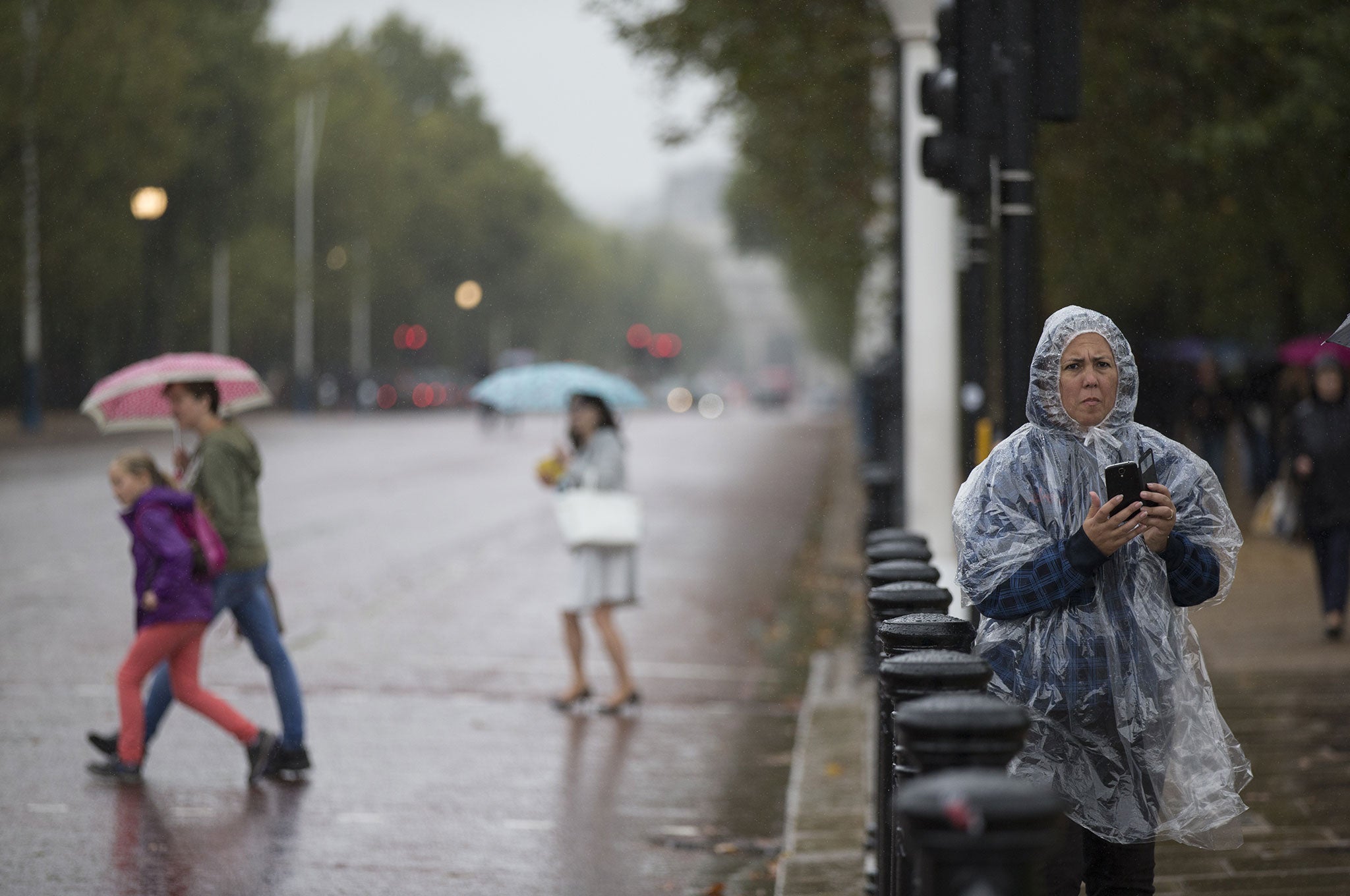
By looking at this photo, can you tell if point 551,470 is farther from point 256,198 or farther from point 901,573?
point 256,198

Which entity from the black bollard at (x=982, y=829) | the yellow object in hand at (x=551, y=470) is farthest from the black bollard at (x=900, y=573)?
the yellow object in hand at (x=551, y=470)

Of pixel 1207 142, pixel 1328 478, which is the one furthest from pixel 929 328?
pixel 1207 142

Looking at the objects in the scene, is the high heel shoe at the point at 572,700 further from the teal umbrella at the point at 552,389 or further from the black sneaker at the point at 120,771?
the black sneaker at the point at 120,771

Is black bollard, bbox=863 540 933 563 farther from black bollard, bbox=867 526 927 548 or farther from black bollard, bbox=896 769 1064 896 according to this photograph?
black bollard, bbox=896 769 1064 896

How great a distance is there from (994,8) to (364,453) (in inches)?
1048

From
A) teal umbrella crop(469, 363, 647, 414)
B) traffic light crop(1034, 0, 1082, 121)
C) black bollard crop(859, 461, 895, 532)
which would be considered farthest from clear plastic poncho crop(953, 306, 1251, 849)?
black bollard crop(859, 461, 895, 532)

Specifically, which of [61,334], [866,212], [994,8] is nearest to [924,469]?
[994,8]

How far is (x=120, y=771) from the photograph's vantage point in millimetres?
7199

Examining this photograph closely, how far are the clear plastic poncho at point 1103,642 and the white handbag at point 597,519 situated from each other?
18.1ft

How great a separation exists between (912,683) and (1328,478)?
8.22 metres

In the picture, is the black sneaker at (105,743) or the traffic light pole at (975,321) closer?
the black sneaker at (105,743)

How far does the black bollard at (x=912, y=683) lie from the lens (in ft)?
11.3

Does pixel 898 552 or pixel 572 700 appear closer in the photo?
pixel 898 552

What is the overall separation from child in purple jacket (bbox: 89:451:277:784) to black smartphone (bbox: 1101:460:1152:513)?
14.5ft
